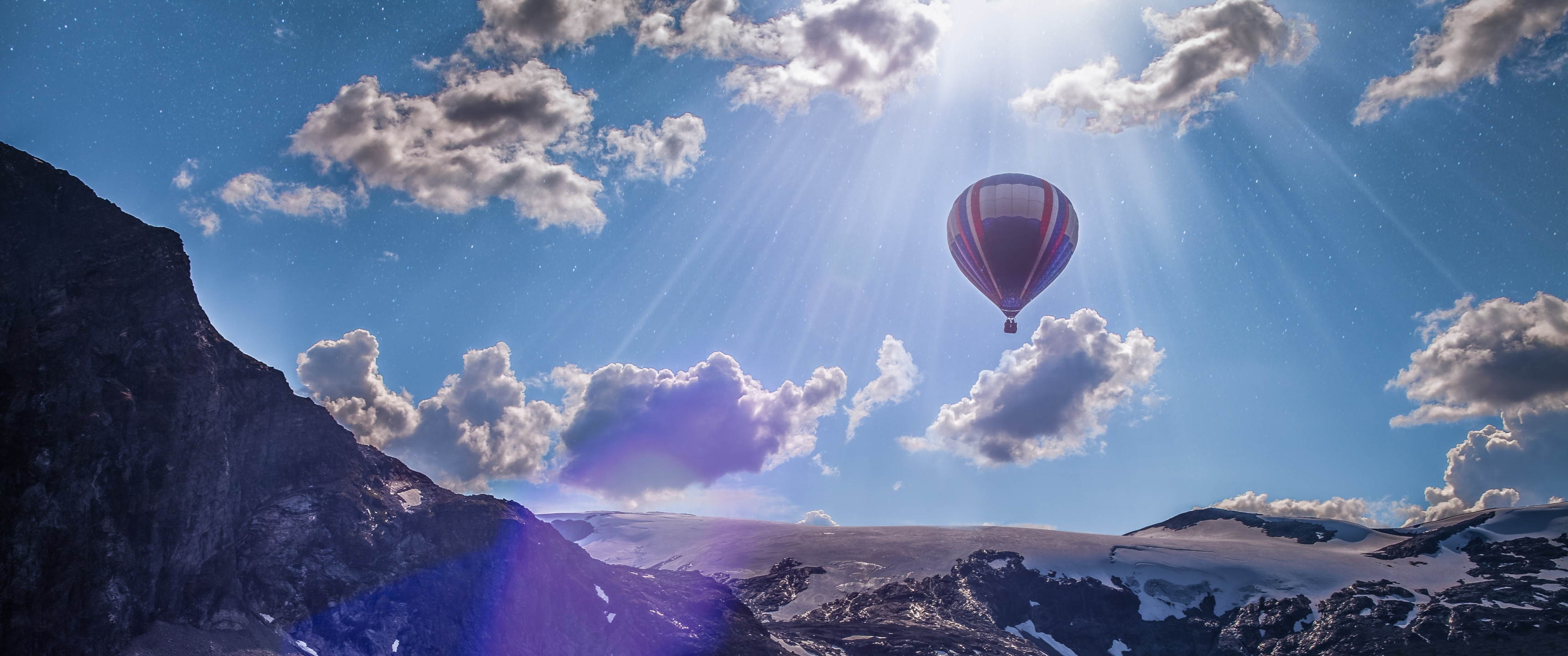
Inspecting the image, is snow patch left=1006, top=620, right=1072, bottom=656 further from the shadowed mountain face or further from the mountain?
the shadowed mountain face

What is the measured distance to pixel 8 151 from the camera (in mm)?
45906

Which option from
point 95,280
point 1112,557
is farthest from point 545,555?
point 1112,557

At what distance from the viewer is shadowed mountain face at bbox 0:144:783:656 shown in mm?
38219

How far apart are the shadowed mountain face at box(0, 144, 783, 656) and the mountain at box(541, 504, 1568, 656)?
31617mm

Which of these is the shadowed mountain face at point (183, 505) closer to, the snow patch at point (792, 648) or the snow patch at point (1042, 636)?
the snow patch at point (792, 648)

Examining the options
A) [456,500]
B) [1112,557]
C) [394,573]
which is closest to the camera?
[394,573]

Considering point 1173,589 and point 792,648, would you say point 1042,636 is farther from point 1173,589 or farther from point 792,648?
point 792,648

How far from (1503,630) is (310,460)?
110581mm

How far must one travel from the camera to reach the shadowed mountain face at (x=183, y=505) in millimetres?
38219

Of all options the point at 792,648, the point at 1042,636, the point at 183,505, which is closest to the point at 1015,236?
the point at 792,648

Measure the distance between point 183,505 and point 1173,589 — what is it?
4027 inches

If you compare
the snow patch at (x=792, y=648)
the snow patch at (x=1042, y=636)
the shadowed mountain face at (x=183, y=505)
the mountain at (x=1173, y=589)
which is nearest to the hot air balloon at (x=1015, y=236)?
the snow patch at (x=792, y=648)

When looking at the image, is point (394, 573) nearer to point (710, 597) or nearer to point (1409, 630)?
point (710, 597)

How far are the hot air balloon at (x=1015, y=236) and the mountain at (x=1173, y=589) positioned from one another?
36.2 metres
